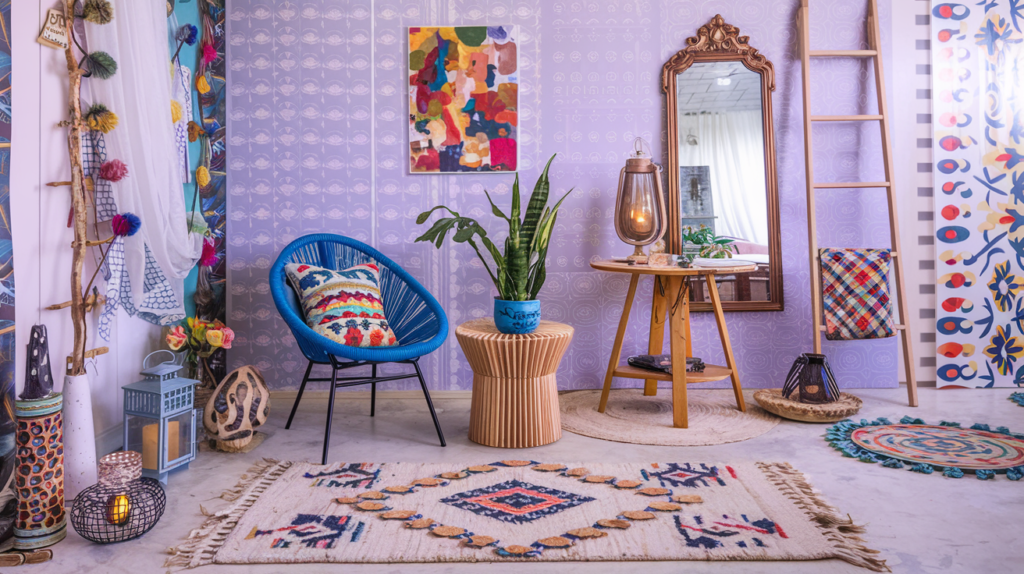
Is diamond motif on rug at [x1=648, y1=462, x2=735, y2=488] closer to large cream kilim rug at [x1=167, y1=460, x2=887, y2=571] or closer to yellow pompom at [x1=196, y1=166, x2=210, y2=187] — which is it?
large cream kilim rug at [x1=167, y1=460, x2=887, y2=571]

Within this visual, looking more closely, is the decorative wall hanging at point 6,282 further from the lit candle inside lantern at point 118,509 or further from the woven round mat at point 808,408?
the woven round mat at point 808,408

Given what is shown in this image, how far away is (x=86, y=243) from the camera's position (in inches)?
92.4

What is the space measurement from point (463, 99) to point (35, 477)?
2.59 metres

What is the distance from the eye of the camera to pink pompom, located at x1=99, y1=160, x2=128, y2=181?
2359 millimetres

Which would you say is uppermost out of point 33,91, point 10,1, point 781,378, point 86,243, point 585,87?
point 585,87

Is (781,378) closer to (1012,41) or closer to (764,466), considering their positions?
(764,466)

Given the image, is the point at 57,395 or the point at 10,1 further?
the point at 10,1

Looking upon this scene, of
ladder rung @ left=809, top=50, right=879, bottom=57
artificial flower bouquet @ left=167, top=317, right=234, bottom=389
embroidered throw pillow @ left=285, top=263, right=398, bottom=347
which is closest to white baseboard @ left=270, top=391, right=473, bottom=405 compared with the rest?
artificial flower bouquet @ left=167, top=317, right=234, bottom=389

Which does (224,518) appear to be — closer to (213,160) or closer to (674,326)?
(674,326)

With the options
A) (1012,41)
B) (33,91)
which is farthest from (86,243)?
(1012,41)

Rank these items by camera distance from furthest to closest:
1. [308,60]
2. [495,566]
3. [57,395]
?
[308,60] < [57,395] < [495,566]

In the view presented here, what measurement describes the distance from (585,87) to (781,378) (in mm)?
1946

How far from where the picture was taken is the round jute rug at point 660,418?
9.72 feet

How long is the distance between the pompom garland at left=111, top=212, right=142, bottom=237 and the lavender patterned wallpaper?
1.39 metres
